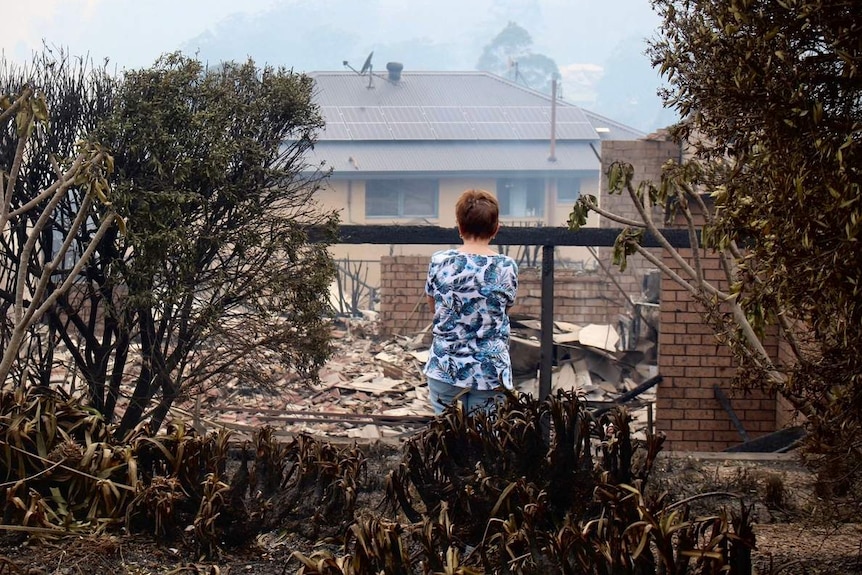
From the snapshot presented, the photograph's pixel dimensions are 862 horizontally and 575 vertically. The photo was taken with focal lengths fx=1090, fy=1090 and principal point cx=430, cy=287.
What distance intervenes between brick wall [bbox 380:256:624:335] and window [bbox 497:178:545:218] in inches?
1029

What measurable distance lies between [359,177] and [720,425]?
31.0 meters

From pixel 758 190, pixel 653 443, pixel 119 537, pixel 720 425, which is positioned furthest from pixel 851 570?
pixel 720 425

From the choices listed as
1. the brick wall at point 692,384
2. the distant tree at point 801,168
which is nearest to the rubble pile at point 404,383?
the brick wall at point 692,384

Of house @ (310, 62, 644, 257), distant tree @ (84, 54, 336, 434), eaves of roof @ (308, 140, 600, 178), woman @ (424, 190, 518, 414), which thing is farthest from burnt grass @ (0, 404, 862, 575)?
eaves of roof @ (308, 140, 600, 178)

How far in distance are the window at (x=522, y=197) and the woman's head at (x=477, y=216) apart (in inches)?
1542

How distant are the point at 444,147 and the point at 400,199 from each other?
11.8 ft

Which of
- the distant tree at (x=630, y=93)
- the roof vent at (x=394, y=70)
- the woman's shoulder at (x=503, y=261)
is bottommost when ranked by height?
the woman's shoulder at (x=503, y=261)

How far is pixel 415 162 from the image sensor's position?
40.7 metres

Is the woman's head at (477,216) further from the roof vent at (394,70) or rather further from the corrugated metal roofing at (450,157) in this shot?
the roof vent at (394,70)

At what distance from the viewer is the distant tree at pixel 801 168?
3191mm

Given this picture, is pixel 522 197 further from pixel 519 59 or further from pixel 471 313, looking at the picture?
pixel 519 59

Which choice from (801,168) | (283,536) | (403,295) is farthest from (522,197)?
(801,168)

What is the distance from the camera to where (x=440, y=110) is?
4616 centimetres

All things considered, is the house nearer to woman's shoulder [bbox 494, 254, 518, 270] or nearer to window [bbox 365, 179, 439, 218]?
window [bbox 365, 179, 439, 218]
